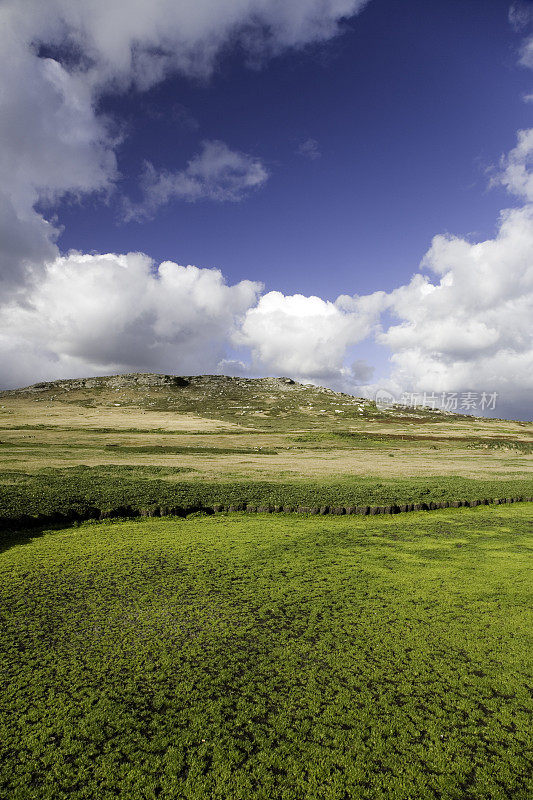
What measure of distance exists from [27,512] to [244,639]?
10524mm

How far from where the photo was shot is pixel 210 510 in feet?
51.4

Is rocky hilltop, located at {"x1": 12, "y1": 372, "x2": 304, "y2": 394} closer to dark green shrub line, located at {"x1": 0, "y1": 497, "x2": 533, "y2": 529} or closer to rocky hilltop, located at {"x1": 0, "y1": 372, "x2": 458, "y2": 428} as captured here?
rocky hilltop, located at {"x1": 0, "y1": 372, "x2": 458, "y2": 428}

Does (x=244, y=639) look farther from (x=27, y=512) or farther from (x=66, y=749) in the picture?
(x=27, y=512)

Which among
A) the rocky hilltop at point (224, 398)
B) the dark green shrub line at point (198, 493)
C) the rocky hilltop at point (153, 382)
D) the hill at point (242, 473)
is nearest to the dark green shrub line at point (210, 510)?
the dark green shrub line at point (198, 493)

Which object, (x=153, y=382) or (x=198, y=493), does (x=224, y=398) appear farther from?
(x=198, y=493)

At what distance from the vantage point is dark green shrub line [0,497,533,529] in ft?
43.4

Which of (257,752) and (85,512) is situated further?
(85,512)

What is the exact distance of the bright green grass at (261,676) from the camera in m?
4.07

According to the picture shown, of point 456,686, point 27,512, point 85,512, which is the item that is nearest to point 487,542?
point 456,686

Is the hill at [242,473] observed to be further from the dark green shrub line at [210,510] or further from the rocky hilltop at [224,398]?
the rocky hilltop at [224,398]

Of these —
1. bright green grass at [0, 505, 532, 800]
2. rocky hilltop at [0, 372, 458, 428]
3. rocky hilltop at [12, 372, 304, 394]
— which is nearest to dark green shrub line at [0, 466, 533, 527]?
bright green grass at [0, 505, 532, 800]

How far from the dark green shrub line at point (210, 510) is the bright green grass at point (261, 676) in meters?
3.03

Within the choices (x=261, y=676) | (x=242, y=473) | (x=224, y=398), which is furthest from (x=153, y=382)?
(x=261, y=676)

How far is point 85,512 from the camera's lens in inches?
560
